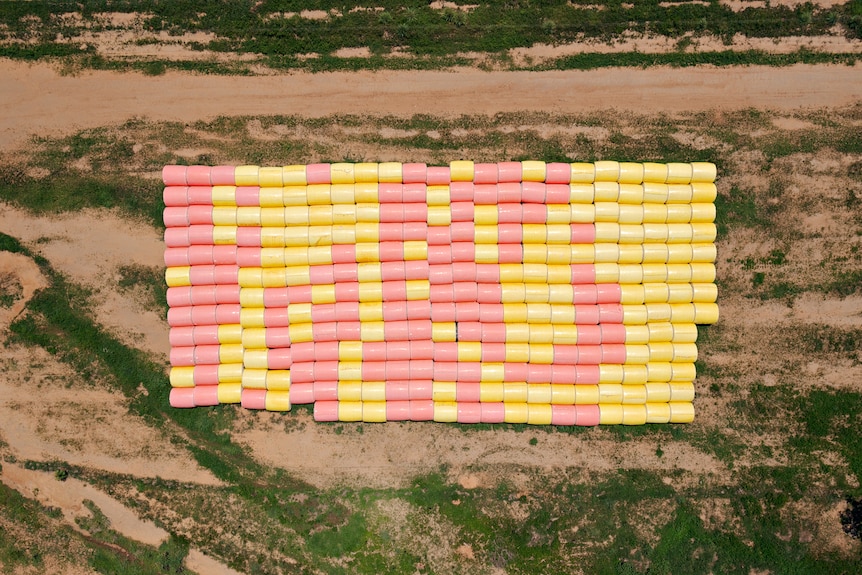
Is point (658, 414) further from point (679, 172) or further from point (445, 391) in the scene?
point (679, 172)

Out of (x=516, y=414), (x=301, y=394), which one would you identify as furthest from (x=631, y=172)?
(x=301, y=394)

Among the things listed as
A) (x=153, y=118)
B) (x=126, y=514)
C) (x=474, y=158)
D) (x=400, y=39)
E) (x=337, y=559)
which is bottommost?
(x=337, y=559)

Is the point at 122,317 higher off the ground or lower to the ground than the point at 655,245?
lower

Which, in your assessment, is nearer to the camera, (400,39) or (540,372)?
(540,372)

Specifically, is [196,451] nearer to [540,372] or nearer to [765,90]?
[540,372]

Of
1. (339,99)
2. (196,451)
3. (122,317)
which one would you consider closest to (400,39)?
(339,99)

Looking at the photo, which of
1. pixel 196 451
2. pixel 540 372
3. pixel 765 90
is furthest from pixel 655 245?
pixel 196 451

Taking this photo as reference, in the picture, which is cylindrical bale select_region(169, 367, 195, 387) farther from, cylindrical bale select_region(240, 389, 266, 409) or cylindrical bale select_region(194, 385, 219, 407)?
cylindrical bale select_region(240, 389, 266, 409)
